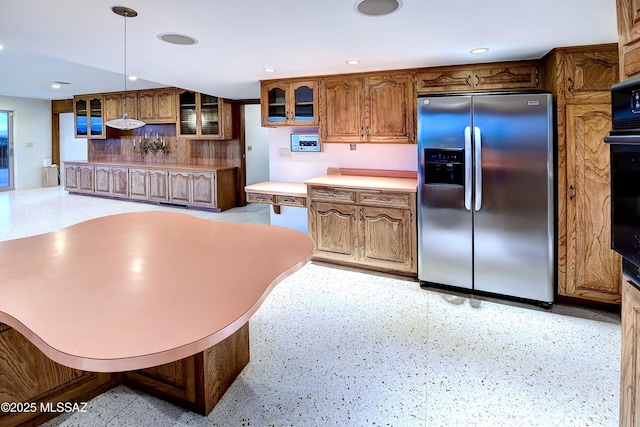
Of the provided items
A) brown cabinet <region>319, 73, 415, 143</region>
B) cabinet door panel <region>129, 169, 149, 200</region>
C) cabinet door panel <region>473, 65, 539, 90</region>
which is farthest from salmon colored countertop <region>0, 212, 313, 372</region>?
cabinet door panel <region>129, 169, 149, 200</region>

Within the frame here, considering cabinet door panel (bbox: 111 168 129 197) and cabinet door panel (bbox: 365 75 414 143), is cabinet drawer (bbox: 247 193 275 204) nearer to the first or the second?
cabinet door panel (bbox: 365 75 414 143)

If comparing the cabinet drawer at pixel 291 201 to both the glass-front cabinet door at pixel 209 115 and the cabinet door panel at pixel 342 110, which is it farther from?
the glass-front cabinet door at pixel 209 115

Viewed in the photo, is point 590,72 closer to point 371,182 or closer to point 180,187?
point 371,182

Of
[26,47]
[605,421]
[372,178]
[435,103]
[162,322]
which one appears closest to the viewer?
[162,322]

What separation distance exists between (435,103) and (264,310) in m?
2.24

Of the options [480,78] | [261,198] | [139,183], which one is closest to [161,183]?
[139,183]

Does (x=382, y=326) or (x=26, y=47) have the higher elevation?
(x=26, y=47)

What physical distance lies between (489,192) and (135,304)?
2718 millimetres

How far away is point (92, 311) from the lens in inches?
42.2

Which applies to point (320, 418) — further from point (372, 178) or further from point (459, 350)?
point (372, 178)

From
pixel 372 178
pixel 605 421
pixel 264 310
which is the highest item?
pixel 372 178

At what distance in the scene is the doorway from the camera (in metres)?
8.40

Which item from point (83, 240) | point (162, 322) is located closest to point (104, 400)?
point (83, 240)

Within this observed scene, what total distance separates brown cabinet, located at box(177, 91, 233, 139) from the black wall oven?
6.10 meters
